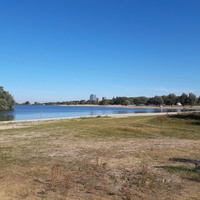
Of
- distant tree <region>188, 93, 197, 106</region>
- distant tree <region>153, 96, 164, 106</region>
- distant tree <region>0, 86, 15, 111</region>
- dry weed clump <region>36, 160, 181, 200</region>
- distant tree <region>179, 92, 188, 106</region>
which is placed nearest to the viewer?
dry weed clump <region>36, 160, 181, 200</region>

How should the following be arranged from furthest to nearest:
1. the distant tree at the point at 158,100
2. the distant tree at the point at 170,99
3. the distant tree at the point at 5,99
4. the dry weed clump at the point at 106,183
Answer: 1. the distant tree at the point at 158,100
2. the distant tree at the point at 170,99
3. the distant tree at the point at 5,99
4. the dry weed clump at the point at 106,183

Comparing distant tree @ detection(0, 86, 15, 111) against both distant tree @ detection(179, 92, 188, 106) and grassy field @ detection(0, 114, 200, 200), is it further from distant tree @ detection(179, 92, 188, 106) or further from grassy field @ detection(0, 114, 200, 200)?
distant tree @ detection(179, 92, 188, 106)

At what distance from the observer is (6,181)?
7.05 metres

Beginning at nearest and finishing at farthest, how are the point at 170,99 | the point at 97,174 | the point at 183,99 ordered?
the point at 97,174
the point at 183,99
the point at 170,99

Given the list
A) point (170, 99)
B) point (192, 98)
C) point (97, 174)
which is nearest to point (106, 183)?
point (97, 174)

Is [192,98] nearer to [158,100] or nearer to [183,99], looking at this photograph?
[183,99]

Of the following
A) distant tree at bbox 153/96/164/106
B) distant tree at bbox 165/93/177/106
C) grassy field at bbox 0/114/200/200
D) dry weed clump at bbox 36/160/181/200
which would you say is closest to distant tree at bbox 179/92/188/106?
distant tree at bbox 165/93/177/106

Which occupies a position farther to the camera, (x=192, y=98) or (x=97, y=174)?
(x=192, y=98)

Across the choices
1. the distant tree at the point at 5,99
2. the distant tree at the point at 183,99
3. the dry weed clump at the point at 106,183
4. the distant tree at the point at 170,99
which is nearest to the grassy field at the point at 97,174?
the dry weed clump at the point at 106,183

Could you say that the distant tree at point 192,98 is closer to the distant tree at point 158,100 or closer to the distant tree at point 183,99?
the distant tree at point 183,99

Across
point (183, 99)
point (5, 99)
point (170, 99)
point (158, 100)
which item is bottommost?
point (5, 99)

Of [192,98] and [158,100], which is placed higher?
[192,98]

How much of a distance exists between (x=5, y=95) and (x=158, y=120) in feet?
278

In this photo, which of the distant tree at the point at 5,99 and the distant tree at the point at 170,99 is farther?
the distant tree at the point at 170,99
